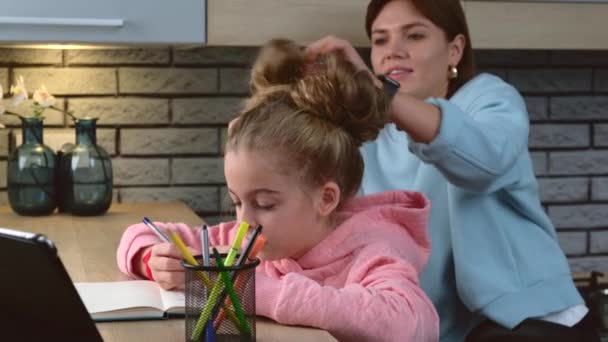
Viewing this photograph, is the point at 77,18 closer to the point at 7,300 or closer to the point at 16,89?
the point at 16,89

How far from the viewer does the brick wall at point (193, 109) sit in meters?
2.87

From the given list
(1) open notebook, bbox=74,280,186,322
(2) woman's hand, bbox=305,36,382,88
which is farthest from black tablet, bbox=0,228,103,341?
(2) woman's hand, bbox=305,36,382,88

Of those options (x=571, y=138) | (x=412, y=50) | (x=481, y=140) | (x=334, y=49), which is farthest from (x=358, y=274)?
(x=571, y=138)

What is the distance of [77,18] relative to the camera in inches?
95.3

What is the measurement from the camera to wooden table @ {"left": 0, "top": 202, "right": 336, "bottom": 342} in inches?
55.2

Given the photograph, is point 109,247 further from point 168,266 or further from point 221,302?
point 221,302

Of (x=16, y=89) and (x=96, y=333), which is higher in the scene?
(x=16, y=89)

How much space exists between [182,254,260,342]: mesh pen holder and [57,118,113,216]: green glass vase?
1.36 m

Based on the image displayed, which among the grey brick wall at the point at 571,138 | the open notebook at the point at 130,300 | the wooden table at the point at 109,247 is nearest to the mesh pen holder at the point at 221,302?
the wooden table at the point at 109,247

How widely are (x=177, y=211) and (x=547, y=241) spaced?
946mm

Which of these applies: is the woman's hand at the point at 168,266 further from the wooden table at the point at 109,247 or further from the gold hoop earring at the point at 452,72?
the gold hoop earring at the point at 452,72

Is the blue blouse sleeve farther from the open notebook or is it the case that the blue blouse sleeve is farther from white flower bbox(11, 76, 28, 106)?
white flower bbox(11, 76, 28, 106)

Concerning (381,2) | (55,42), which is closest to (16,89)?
(55,42)

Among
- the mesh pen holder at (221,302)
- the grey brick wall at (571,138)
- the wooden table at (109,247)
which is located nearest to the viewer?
the mesh pen holder at (221,302)
